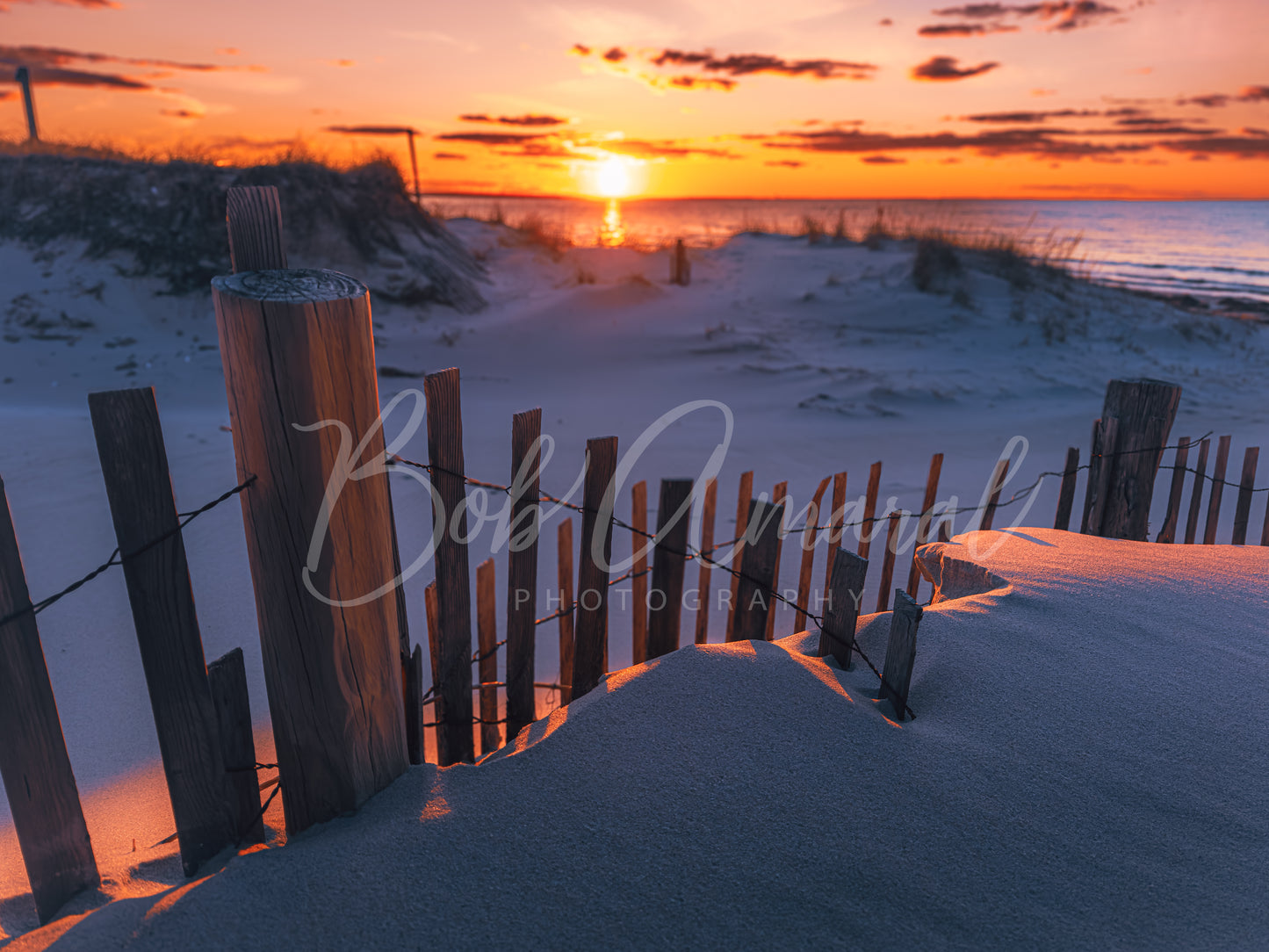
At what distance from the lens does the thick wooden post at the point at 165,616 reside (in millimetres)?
1539

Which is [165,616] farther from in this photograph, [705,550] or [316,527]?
[705,550]

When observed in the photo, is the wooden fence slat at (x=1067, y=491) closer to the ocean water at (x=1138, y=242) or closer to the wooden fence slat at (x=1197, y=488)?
the wooden fence slat at (x=1197, y=488)

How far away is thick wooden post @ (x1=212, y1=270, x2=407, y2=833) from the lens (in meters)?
1.57

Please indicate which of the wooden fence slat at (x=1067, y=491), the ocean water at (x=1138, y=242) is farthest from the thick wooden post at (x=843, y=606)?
the ocean water at (x=1138, y=242)

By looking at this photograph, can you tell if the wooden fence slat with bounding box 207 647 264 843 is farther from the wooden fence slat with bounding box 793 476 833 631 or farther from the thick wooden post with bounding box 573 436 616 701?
the wooden fence slat with bounding box 793 476 833 631

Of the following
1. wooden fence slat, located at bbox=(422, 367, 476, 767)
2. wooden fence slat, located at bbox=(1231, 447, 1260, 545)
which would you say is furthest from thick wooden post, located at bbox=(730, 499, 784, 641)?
wooden fence slat, located at bbox=(1231, 447, 1260, 545)

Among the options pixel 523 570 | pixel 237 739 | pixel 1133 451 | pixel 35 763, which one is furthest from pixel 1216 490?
pixel 35 763

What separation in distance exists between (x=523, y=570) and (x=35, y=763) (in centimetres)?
130

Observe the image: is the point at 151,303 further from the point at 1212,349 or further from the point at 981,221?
the point at 981,221

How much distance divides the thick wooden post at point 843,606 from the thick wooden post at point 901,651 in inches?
6.1

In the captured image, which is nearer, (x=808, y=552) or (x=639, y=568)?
(x=639, y=568)

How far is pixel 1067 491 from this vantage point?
3.90m

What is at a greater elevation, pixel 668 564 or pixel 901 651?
pixel 668 564

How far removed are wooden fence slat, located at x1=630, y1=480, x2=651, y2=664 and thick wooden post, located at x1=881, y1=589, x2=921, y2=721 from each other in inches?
35.1
